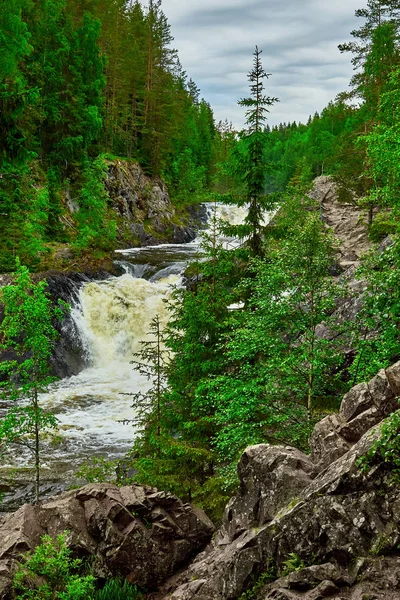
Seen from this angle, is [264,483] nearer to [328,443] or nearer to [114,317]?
[328,443]

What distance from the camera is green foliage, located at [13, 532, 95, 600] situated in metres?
8.30

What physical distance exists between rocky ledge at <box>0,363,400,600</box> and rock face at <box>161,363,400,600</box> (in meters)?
0.02

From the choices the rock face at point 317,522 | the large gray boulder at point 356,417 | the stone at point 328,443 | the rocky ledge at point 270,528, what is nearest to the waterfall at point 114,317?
the rocky ledge at point 270,528

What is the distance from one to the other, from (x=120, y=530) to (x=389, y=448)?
6.66 meters

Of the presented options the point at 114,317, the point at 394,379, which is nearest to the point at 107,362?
the point at 114,317

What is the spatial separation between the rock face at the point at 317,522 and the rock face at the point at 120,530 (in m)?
0.67

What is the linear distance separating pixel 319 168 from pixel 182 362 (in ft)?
244

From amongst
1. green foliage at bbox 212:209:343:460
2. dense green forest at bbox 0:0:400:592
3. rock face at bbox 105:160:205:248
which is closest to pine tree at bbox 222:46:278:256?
dense green forest at bbox 0:0:400:592

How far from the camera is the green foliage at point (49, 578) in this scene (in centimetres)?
830

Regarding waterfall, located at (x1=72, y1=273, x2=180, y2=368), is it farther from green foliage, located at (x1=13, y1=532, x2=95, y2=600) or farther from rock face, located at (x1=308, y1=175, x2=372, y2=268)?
green foliage, located at (x1=13, y1=532, x2=95, y2=600)

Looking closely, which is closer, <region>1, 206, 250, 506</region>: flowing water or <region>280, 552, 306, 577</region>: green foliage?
<region>280, 552, 306, 577</region>: green foliage

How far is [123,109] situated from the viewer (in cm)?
4994

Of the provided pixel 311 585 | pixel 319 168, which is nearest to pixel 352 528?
pixel 311 585

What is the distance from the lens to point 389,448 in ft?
19.9
